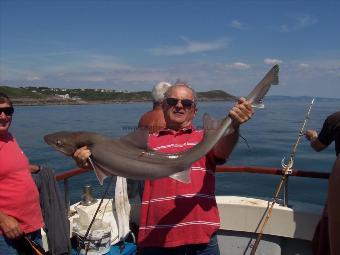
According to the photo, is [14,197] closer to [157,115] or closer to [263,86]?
[157,115]

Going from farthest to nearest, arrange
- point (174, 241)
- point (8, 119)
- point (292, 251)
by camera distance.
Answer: point (292, 251) < point (8, 119) < point (174, 241)

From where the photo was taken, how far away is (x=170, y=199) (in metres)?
3.34

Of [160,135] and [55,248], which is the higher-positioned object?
[160,135]

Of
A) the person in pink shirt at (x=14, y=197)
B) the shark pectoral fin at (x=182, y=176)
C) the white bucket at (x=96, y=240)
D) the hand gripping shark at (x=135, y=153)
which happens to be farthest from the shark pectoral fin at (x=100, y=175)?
the white bucket at (x=96, y=240)

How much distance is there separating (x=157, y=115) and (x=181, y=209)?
1.77 meters

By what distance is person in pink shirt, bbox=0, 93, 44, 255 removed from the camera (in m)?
4.06

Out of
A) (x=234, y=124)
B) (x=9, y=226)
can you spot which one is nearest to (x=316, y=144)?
(x=234, y=124)

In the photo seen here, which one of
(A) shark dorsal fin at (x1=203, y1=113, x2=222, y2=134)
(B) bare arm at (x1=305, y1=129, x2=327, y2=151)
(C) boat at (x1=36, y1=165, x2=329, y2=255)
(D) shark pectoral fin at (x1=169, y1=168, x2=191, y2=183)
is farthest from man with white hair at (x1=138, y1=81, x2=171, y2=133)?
(B) bare arm at (x1=305, y1=129, x2=327, y2=151)

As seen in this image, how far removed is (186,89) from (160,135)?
0.50 metres

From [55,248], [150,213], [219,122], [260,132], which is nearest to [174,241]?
[150,213]

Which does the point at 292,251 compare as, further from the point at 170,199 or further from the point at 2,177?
the point at 2,177

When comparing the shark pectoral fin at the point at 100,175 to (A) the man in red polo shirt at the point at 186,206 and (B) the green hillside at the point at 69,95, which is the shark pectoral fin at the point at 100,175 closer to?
(A) the man in red polo shirt at the point at 186,206

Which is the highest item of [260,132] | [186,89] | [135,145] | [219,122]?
[186,89]

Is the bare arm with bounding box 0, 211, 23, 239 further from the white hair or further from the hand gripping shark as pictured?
the white hair
